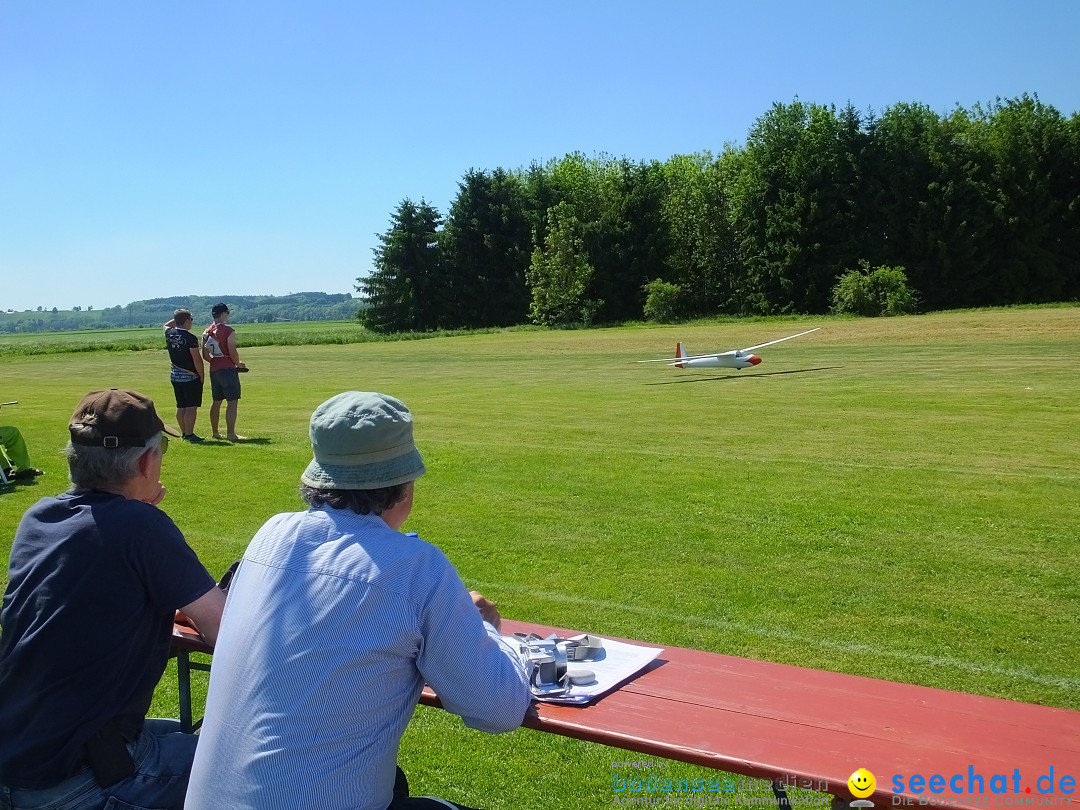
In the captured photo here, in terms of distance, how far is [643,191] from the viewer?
67500mm

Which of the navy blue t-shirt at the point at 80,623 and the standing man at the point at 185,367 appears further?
the standing man at the point at 185,367

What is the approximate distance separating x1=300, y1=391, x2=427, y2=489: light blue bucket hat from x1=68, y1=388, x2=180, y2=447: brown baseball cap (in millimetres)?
770

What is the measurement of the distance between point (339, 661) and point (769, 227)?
210ft

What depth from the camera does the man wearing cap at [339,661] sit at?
2.07m

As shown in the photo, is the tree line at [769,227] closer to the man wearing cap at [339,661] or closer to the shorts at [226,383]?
the shorts at [226,383]

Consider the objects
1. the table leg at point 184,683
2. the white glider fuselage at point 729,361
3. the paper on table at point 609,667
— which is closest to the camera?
the paper on table at point 609,667

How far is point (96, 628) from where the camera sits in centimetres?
257

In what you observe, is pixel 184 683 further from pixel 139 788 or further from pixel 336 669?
pixel 336 669

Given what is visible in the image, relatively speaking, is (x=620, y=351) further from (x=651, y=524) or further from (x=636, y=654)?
(x=636, y=654)

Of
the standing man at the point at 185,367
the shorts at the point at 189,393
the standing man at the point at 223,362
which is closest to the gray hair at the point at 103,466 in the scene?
the standing man at the point at 185,367

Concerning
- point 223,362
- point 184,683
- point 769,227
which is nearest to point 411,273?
point 769,227

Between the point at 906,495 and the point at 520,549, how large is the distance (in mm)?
3710

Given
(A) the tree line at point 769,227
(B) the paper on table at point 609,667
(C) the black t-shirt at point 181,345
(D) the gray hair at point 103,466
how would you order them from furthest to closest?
1. (A) the tree line at point 769,227
2. (C) the black t-shirt at point 181,345
3. (D) the gray hair at point 103,466
4. (B) the paper on table at point 609,667

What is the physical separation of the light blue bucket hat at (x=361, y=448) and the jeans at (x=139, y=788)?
99 centimetres
